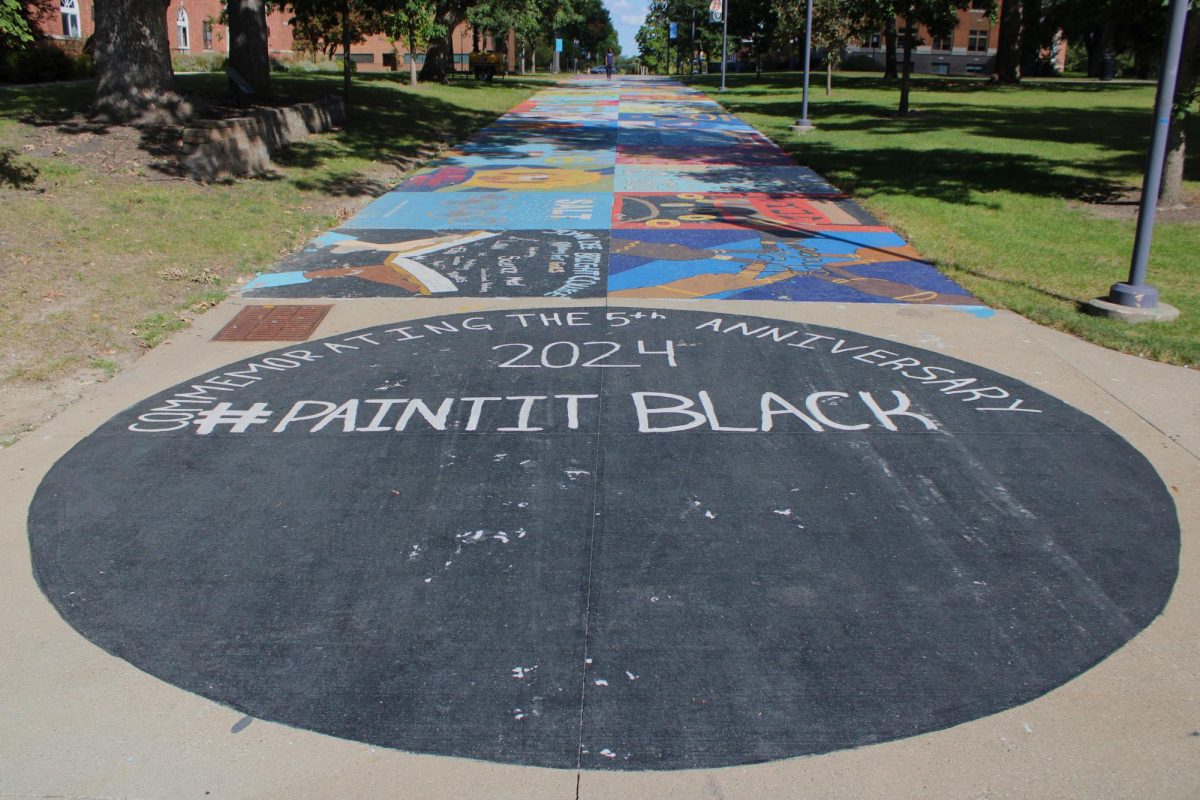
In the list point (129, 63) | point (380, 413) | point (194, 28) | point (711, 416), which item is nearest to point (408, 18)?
point (129, 63)

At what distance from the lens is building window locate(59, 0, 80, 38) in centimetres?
4438

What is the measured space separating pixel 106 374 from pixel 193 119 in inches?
368

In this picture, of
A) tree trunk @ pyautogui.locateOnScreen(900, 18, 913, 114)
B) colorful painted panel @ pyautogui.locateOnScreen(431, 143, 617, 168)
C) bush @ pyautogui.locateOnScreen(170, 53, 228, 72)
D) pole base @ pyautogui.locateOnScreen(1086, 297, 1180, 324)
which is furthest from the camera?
bush @ pyautogui.locateOnScreen(170, 53, 228, 72)

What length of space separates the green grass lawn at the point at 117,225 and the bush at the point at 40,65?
774 cm

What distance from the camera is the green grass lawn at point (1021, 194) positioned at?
9.32 m

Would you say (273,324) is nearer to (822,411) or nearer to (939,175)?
(822,411)

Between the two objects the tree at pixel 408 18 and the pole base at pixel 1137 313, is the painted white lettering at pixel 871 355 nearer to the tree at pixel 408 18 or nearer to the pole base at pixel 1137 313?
the pole base at pixel 1137 313

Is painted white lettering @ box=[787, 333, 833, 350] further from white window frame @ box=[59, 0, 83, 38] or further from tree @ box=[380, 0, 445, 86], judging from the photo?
white window frame @ box=[59, 0, 83, 38]

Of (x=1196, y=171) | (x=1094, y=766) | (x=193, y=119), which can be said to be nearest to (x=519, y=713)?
(x=1094, y=766)

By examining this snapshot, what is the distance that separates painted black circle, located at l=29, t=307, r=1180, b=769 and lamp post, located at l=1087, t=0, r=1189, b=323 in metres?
2.23

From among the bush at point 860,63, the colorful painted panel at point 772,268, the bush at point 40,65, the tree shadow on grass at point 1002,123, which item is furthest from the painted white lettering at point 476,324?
the bush at point 860,63

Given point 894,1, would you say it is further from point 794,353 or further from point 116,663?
point 116,663

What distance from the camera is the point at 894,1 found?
2445 centimetres

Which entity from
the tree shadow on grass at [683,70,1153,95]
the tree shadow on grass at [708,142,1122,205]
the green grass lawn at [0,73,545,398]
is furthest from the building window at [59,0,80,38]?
the tree shadow on grass at [708,142,1122,205]
